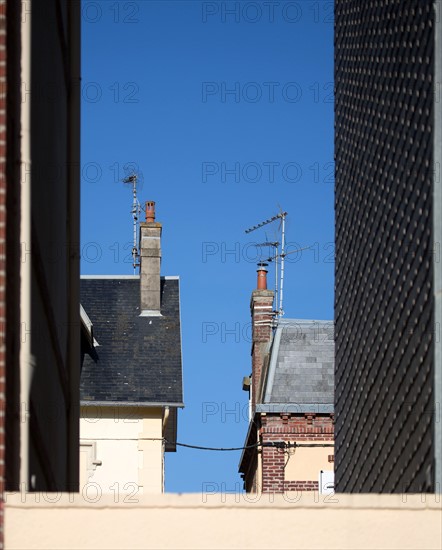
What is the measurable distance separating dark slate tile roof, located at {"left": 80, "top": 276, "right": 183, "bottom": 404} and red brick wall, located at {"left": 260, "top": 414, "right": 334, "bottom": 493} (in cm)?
A: 229

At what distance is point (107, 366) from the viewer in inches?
1310

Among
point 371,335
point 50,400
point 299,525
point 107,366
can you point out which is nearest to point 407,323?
point 371,335

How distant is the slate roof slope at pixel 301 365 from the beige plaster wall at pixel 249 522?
24.0 metres

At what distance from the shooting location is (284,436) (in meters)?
32.3

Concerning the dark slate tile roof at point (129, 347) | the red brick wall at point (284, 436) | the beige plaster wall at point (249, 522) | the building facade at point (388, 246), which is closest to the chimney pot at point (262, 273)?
the dark slate tile roof at point (129, 347)

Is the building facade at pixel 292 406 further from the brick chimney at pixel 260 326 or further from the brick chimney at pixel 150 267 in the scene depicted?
the brick chimney at pixel 150 267

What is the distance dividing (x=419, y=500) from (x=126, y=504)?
1816 mm

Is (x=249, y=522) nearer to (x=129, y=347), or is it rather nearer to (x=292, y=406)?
(x=292, y=406)

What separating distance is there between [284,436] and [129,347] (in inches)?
180

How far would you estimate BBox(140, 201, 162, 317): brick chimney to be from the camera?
3522 cm

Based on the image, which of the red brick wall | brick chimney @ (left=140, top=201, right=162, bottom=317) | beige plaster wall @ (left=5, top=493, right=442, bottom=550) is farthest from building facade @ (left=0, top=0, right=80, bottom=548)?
brick chimney @ (left=140, top=201, right=162, bottom=317)

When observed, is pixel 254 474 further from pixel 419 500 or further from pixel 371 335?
pixel 419 500

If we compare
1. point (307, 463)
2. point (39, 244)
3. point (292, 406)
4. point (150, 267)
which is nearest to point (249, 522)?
point (39, 244)

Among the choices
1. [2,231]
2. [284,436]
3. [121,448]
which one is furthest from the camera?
[284,436]
